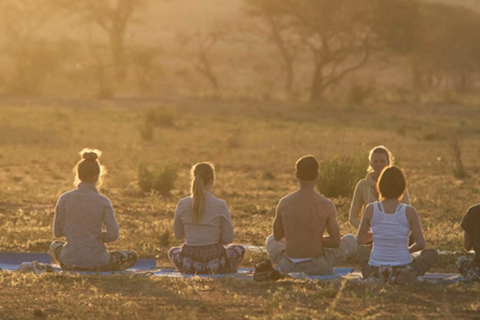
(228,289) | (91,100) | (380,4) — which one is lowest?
(228,289)

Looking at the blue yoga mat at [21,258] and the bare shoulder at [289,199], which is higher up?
the bare shoulder at [289,199]

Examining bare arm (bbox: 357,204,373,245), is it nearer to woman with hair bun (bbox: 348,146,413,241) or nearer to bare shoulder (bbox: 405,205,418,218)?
bare shoulder (bbox: 405,205,418,218)


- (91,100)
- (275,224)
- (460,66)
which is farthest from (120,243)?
(460,66)

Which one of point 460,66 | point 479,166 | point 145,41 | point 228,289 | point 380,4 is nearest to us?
point 228,289

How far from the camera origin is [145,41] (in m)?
79.0

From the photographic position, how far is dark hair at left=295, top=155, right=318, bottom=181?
7.59 meters

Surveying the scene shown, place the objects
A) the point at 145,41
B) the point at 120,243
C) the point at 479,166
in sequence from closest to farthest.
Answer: the point at 120,243, the point at 479,166, the point at 145,41

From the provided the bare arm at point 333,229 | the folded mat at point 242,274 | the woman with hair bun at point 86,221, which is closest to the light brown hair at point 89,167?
the woman with hair bun at point 86,221

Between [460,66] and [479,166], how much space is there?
35.0 metres

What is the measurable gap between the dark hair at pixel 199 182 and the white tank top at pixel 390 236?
131cm

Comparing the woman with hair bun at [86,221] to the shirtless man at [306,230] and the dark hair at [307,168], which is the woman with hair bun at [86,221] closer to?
the shirtless man at [306,230]

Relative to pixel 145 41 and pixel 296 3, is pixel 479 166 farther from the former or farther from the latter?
pixel 145 41

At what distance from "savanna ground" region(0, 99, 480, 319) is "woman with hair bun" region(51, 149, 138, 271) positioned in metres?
0.38

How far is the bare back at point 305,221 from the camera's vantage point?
775 cm
